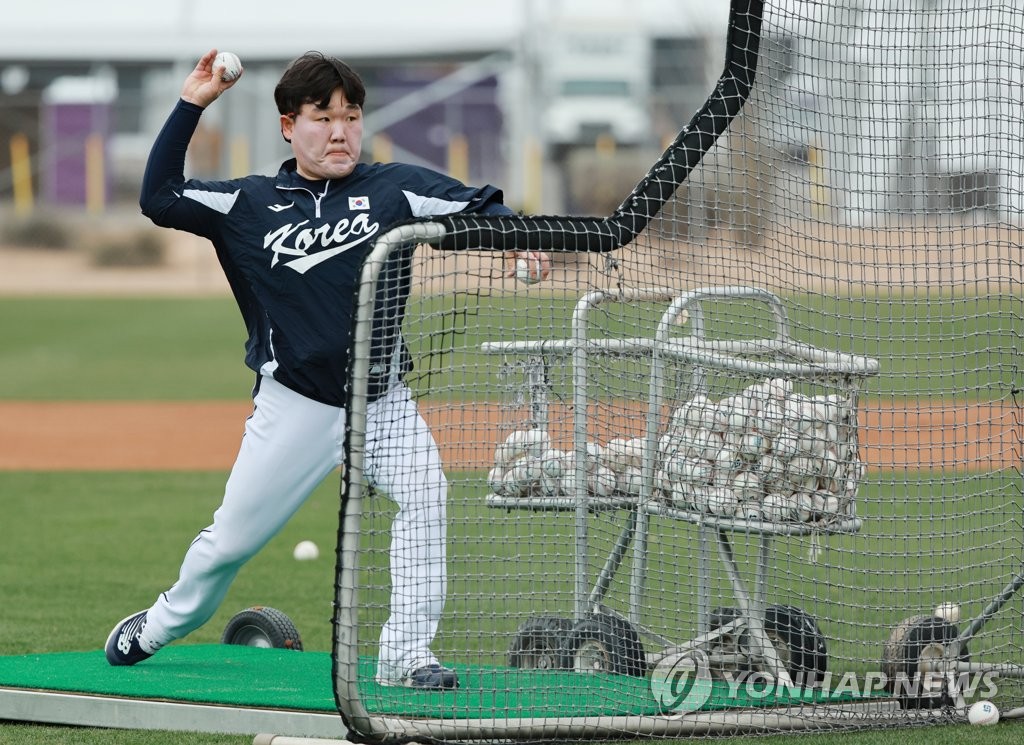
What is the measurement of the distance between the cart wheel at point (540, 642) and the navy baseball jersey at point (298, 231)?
96 cm

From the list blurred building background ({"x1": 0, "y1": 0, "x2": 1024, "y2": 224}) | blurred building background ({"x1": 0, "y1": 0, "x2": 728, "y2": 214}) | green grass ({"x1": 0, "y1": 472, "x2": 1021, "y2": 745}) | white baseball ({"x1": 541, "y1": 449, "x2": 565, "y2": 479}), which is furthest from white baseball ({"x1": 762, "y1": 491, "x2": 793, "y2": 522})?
blurred building background ({"x1": 0, "y1": 0, "x2": 728, "y2": 214})

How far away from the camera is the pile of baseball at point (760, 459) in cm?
462

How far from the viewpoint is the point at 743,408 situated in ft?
15.4

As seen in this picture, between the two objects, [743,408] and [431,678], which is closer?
[431,678]

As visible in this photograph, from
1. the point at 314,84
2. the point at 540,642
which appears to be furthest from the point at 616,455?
the point at 314,84

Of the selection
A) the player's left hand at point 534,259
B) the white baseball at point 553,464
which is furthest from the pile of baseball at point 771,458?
the player's left hand at point 534,259

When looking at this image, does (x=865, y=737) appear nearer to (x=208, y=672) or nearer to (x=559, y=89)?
(x=208, y=672)

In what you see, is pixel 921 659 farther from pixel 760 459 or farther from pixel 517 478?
pixel 517 478

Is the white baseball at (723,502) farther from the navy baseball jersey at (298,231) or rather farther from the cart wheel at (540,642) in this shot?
the navy baseball jersey at (298,231)

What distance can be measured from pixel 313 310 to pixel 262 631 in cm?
168

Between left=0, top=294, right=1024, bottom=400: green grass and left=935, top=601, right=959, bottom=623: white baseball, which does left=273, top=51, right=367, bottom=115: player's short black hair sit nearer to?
left=0, top=294, right=1024, bottom=400: green grass

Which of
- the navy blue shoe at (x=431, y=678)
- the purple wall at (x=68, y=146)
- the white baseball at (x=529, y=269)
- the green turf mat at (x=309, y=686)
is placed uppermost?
the purple wall at (x=68, y=146)

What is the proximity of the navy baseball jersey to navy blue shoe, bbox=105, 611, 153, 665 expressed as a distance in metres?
1.07

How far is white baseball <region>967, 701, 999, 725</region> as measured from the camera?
15.1 feet
